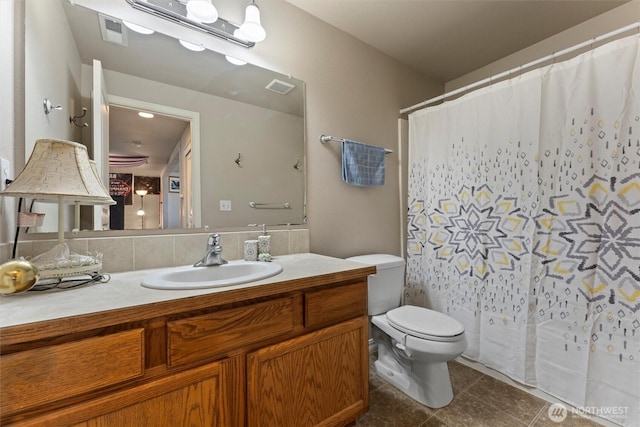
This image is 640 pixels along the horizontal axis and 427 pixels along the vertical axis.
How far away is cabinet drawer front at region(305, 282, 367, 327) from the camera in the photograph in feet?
3.62

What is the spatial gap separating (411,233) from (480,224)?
0.54m

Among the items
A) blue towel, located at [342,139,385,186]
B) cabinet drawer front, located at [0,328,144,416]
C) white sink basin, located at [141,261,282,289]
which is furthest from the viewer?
blue towel, located at [342,139,385,186]

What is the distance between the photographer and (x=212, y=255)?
1.26 meters

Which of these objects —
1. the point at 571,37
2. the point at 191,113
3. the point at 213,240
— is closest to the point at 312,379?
the point at 213,240

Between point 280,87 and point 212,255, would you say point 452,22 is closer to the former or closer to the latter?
point 280,87

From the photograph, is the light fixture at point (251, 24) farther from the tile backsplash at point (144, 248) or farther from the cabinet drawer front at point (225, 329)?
the cabinet drawer front at point (225, 329)

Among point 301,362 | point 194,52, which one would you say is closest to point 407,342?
point 301,362

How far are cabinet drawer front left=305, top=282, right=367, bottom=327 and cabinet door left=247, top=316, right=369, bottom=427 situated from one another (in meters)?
0.04

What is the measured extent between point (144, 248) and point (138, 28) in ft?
3.32

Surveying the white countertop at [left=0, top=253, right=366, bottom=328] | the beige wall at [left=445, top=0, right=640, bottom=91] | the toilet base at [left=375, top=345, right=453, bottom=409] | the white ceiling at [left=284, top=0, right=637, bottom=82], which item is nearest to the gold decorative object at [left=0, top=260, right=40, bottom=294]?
the white countertop at [left=0, top=253, right=366, bottom=328]

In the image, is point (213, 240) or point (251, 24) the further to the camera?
point (251, 24)

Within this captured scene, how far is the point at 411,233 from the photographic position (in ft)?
7.38

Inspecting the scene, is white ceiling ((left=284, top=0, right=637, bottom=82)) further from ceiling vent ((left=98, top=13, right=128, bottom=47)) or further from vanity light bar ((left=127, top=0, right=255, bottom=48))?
ceiling vent ((left=98, top=13, right=128, bottom=47))

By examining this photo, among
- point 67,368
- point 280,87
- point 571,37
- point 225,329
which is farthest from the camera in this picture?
point 571,37
